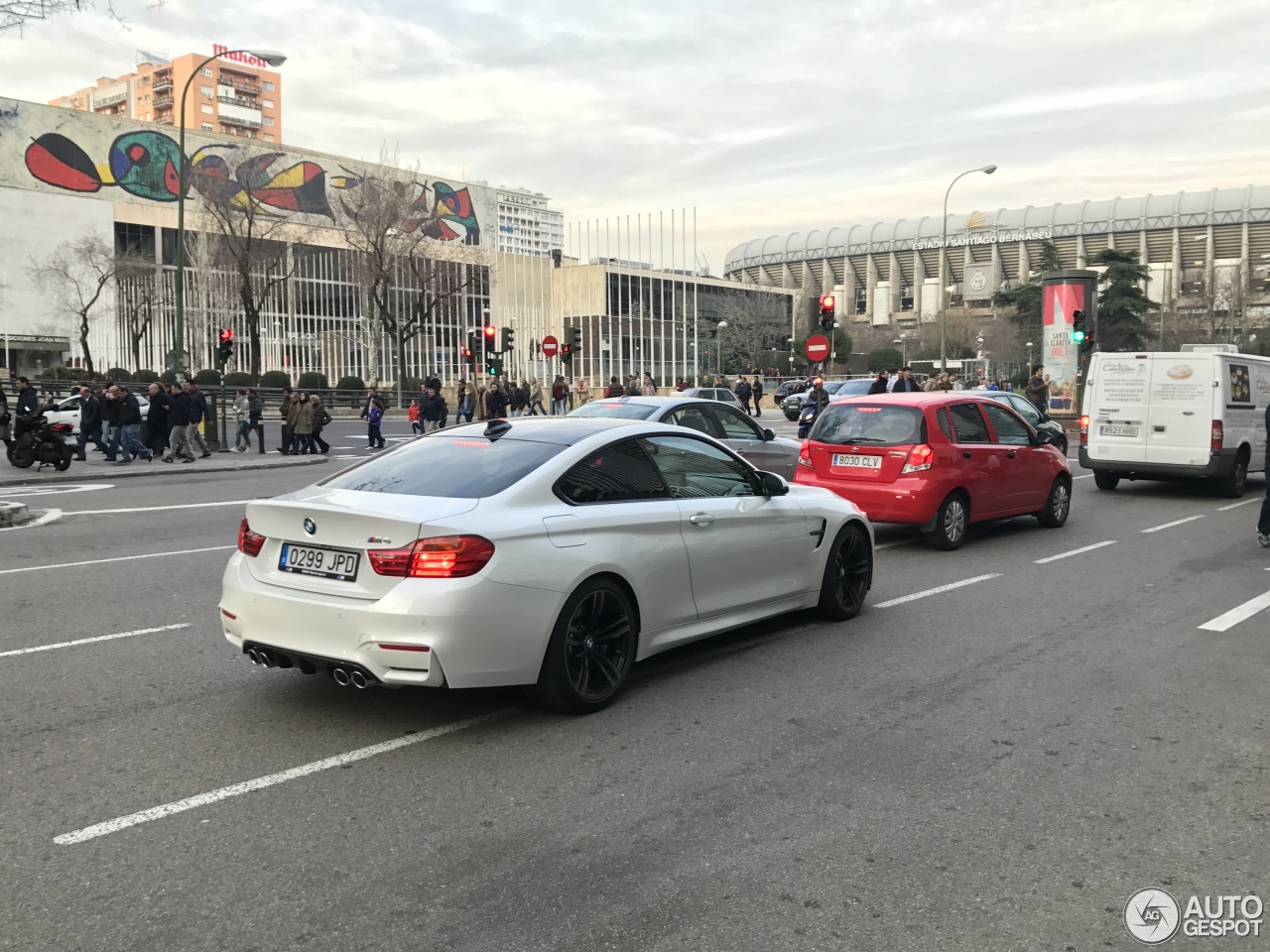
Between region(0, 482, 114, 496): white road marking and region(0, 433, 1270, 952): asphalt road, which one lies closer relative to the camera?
region(0, 433, 1270, 952): asphalt road

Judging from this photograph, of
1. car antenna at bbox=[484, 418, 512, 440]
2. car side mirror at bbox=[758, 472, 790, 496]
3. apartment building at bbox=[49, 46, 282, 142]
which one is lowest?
car side mirror at bbox=[758, 472, 790, 496]

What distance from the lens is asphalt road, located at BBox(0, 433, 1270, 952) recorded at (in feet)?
11.2

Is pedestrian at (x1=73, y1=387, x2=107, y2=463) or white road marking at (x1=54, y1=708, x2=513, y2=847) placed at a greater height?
pedestrian at (x1=73, y1=387, x2=107, y2=463)

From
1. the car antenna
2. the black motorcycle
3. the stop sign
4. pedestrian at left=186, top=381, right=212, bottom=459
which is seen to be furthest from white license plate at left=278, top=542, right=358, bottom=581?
pedestrian at left=186, top=381, right=212, bottom=459

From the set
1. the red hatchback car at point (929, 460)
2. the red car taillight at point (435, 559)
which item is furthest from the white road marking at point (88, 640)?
the red hatchback car at point (929, 460)

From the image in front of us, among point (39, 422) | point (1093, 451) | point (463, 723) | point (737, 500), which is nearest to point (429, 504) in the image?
point (463, 723)

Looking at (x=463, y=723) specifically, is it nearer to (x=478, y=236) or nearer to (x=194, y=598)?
(x=194, y=598)

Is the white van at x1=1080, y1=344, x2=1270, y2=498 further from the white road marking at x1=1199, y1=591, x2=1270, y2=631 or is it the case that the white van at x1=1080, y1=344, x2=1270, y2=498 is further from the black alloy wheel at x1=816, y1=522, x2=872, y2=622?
the black alloy wheel at x1=816, y1=522, x2=872, y2=622

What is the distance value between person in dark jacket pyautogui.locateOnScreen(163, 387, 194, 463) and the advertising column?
2905 centimetres

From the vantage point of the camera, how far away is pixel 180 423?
2348cm

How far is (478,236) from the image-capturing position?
93.5m

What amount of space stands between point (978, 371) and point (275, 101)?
106 meters

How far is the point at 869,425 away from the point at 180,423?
17111 mm
